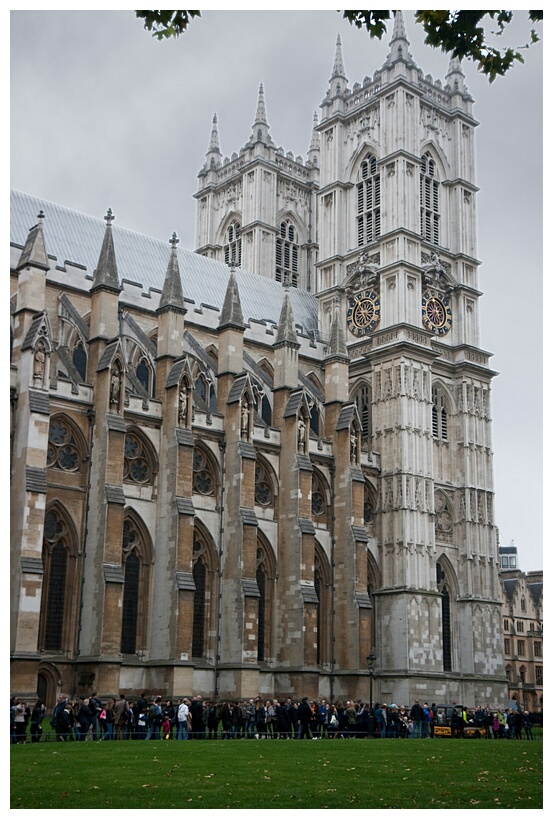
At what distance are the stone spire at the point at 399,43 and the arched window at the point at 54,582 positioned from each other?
3422cm

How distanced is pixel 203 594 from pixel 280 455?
26.2ft

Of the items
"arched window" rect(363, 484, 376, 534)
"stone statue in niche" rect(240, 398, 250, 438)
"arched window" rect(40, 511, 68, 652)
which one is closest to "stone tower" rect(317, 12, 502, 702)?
"arched window" rect(363, 484, 376, 534)

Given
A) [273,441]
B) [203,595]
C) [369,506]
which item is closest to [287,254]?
[369,506]

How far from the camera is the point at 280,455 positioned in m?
47.2

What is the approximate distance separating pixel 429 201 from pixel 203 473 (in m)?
23.6

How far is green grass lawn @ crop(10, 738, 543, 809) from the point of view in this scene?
14625 mm

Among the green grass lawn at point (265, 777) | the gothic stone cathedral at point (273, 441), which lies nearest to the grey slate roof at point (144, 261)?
the gothic stone cathedral at point (273, 441)

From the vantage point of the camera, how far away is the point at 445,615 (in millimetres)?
51625

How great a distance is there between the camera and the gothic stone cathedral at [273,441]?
3862 cm

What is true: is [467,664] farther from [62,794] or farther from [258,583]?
[62,794]

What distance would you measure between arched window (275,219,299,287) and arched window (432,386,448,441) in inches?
624

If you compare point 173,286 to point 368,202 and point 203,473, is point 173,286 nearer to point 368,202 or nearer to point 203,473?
point 203,473

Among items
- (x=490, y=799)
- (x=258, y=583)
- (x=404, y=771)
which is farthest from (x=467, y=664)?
(x=490, y=799)

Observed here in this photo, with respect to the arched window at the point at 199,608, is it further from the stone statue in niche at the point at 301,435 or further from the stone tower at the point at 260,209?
the stone tower at the point at 260,209
